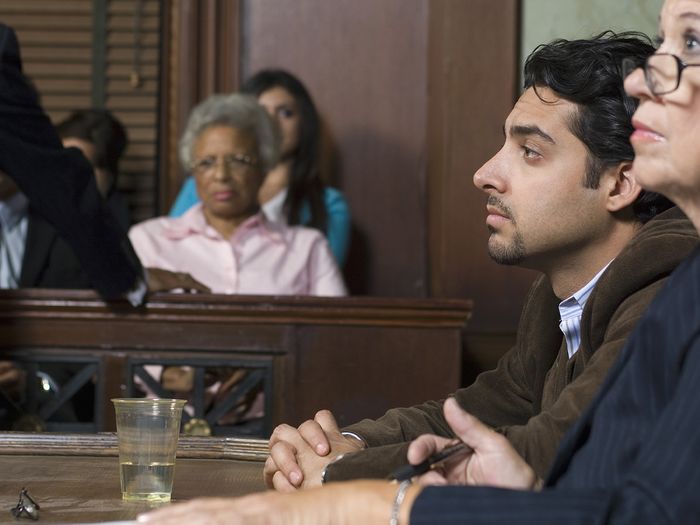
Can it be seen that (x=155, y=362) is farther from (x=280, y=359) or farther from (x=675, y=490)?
(x=675, y=490)

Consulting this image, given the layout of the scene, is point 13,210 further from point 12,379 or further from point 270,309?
point 270,309

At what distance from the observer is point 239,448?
7.23ft

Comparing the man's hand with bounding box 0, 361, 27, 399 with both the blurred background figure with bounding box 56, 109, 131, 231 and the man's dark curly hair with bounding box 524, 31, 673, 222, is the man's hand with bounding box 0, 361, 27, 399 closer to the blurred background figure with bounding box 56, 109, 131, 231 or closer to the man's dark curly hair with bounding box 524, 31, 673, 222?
the blurred background figure with bounding box 56, 109, 131, 231

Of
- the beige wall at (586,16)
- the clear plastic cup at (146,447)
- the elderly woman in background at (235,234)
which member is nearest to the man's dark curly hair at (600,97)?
the clear plastic cup at (146,447)

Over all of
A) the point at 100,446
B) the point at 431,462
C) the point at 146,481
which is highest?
the point at 431,462

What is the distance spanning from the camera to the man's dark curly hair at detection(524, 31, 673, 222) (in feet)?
7.11

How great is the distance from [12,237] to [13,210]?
0.33ft

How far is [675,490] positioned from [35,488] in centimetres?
101

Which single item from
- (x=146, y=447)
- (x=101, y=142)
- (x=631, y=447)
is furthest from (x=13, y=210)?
(x=631, y=447)

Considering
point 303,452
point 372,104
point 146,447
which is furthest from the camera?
point 372,104

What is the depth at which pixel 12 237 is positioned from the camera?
4.54 meters

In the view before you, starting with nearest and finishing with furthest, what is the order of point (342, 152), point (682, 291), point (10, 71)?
point (682, 291) < point (10, 71) < point (342, 152)

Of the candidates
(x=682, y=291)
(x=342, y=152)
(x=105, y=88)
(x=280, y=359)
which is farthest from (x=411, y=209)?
(x=682, y=291)

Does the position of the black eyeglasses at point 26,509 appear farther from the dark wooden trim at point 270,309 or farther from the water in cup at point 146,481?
the dark wooden trim at point 270,309
